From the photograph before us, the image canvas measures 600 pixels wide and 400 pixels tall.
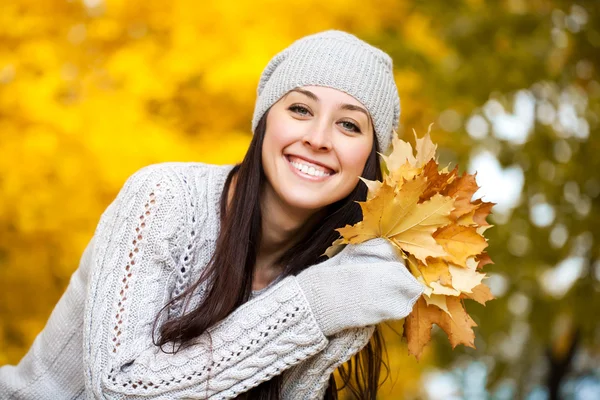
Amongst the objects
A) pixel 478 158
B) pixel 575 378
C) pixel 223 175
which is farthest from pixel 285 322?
pixel 575 378

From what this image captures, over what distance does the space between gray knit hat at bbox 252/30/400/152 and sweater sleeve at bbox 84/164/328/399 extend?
2.08 ft

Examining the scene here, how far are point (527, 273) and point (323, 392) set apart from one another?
247 centimetres

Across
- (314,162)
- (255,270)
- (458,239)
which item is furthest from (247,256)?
(458,239)

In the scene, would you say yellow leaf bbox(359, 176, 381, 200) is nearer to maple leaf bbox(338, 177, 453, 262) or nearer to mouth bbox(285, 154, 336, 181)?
maple leaf bbox(338, 177, 453, 262)

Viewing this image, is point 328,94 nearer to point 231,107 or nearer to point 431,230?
point 431,230

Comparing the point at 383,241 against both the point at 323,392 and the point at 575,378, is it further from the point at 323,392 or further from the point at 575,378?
the point at 575,378

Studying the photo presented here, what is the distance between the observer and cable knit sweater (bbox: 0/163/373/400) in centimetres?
209

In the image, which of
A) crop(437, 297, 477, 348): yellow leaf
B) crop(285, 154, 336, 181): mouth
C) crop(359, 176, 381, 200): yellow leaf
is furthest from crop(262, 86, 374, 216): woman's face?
crop(437, 297, 477, 348): yellow leaf

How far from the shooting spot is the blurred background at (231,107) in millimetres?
3102

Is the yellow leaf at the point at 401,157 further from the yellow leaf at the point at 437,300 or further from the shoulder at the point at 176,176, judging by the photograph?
the shoulder at the point at 176,176

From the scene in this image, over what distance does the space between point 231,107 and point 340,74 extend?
110cm

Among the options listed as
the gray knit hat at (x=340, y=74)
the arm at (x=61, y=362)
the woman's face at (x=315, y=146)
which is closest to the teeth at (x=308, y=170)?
the woman's face at (x=315, y=146)

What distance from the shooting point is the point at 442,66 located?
3871mm

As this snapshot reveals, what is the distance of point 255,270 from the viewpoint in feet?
Result: 8.48
